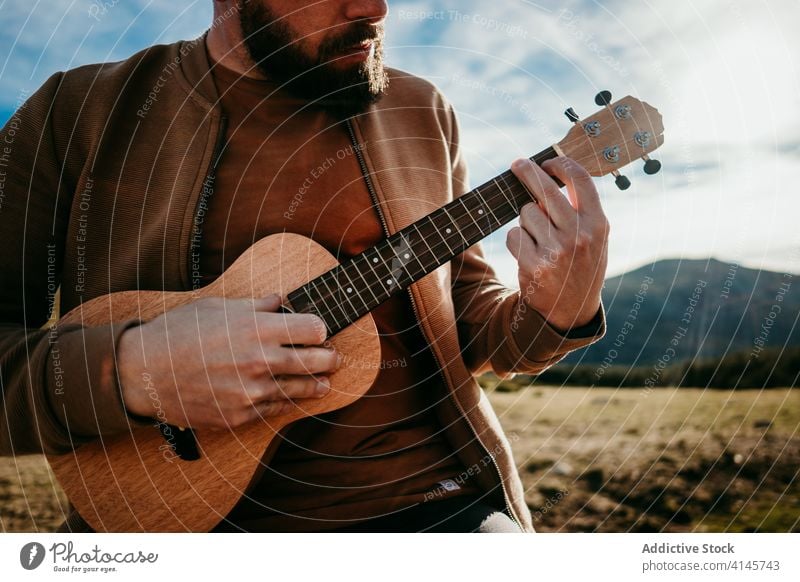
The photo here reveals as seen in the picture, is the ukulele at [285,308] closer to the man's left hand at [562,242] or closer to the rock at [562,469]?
the man's left hand at [562,242]

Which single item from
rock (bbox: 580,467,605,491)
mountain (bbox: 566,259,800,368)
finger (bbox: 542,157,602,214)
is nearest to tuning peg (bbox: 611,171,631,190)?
finger (bbox: 542,157,602,214)

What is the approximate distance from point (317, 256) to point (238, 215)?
186mm

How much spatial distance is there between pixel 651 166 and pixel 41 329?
1.21 metres

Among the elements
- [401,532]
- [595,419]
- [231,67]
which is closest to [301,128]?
[231,67]

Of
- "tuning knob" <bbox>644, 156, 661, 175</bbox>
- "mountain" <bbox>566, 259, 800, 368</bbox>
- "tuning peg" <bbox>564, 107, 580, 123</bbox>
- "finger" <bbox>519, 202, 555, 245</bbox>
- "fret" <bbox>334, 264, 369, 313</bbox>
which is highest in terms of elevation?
"tuning peg" <bbox>564, 107, 580, 123</bbox>

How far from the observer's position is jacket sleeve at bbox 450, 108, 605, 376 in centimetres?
128

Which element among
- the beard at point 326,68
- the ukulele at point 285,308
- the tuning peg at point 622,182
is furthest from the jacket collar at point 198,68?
the tuning peg at point 622,182

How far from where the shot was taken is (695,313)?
1.88 meters

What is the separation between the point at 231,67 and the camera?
4.77 ft

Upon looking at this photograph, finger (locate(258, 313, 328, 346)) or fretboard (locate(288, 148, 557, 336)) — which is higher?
fretboard (locate(288, 148, 557, 336))

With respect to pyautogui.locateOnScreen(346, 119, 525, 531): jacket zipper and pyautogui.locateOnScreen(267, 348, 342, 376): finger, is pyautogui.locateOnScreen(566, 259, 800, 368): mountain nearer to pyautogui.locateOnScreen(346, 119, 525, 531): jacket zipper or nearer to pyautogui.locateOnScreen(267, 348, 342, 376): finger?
pyautogui.locateOnScreen(346, 119, 525, 531): jacket zipper

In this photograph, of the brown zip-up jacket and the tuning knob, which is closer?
the brown zip-up jacket

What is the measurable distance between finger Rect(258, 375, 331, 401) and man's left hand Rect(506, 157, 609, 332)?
44 centimetres
